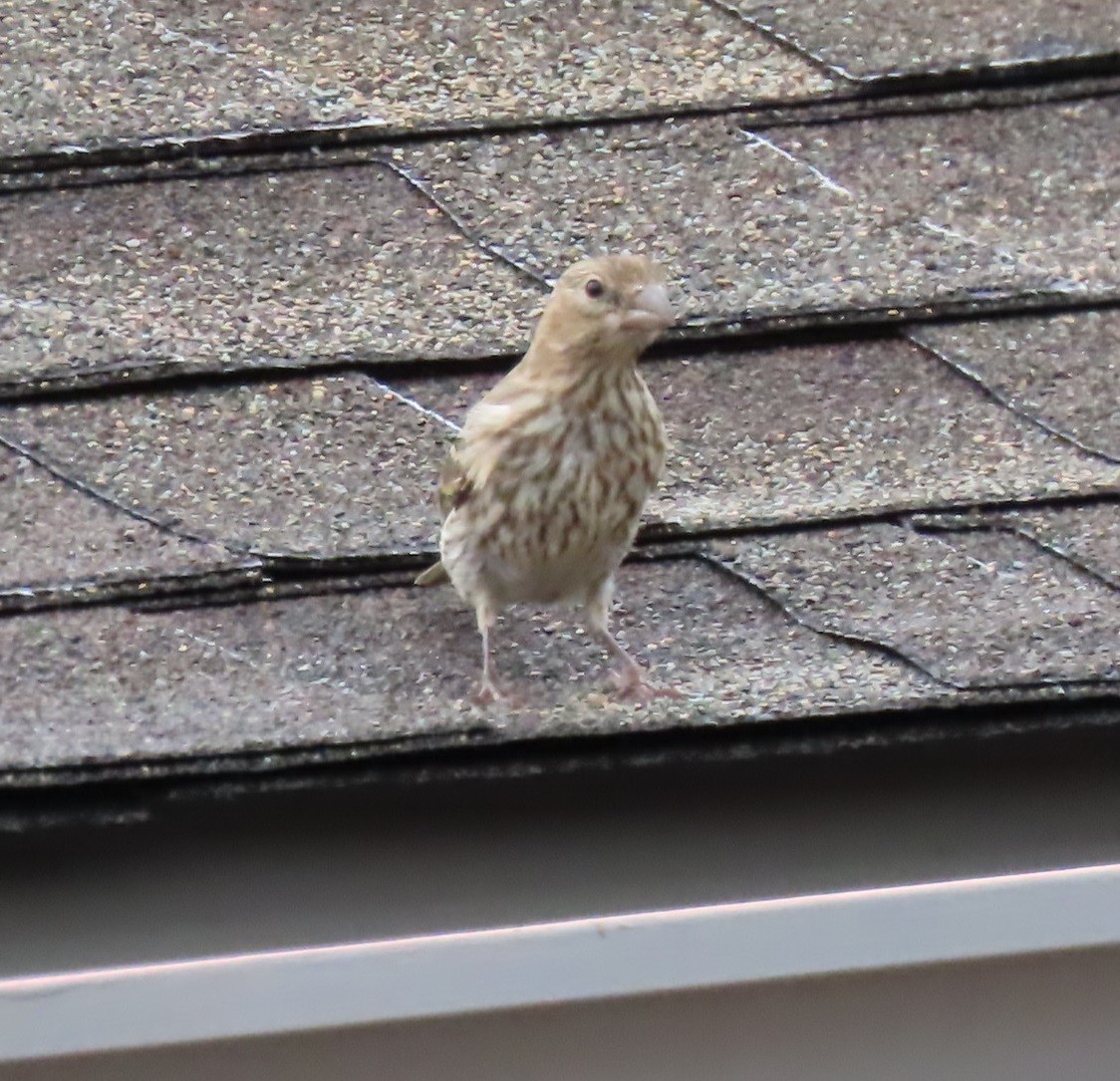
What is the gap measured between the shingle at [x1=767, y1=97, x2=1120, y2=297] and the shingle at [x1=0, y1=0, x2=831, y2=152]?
0.12m

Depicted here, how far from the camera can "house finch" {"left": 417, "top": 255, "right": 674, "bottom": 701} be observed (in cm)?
246

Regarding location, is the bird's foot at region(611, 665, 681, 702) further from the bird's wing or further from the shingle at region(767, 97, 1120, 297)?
the shingle at region(767, 97, 1120, 297)

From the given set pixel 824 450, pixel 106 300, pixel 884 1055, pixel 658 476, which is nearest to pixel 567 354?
pixel 658 476

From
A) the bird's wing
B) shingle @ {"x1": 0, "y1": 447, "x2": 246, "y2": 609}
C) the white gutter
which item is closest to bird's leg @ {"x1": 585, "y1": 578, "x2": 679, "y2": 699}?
the bird's wing

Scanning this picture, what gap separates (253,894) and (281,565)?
40 cm

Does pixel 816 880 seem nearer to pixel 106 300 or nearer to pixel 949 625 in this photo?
pixel 949 625

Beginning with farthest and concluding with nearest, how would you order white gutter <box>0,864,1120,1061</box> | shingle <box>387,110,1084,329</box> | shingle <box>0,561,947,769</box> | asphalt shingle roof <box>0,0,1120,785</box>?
1. shingle <box>387,110,1084,329</box>
2. asphalt shingle roof <box>0,0,1120,785</box>
3. shingle <box>0,561,947,769</box>
4. white gutter <box>0,864,1120,1061</box>

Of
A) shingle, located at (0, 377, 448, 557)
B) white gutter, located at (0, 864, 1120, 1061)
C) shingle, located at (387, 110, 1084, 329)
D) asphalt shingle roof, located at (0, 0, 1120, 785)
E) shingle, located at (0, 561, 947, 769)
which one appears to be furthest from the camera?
shingle, located at (387, 110, 1084, 329)

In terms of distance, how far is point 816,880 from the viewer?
2.26 metres

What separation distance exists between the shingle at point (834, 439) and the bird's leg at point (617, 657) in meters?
0.14

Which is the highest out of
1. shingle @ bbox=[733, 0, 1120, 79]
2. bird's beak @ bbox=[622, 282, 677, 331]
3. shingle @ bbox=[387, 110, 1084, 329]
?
shingle @ bbox=[733, 0, 1120, 79]

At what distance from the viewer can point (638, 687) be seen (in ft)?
7.22

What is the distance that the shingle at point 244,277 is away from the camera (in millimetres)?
2506

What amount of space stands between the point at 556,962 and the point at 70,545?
0.84 metres
